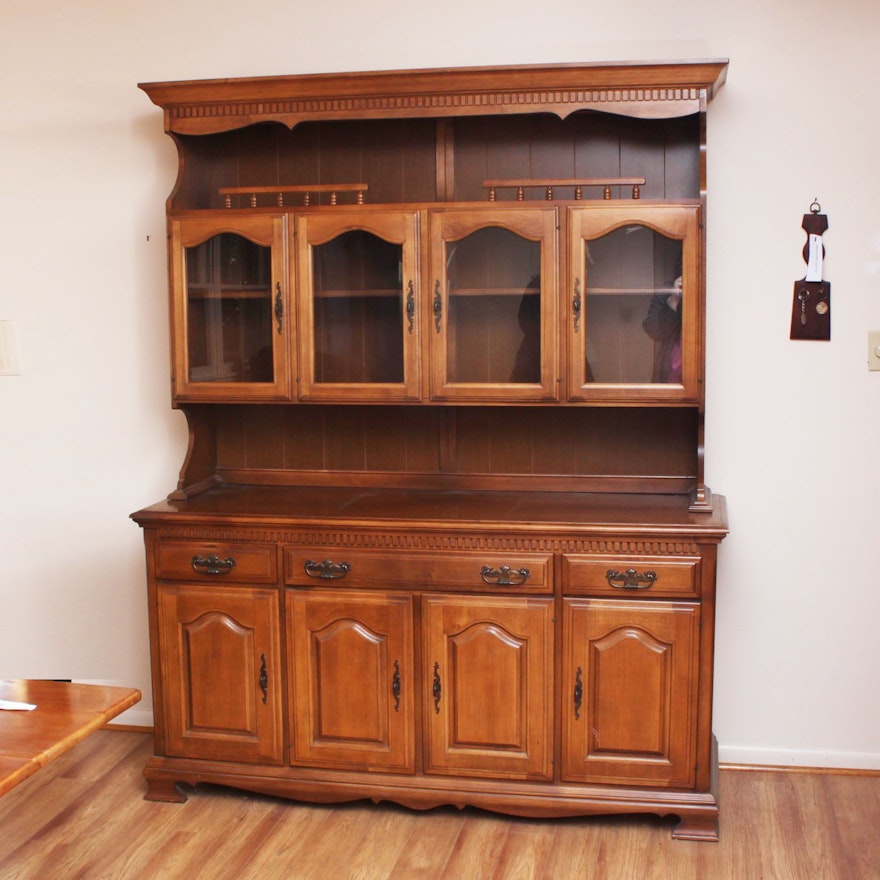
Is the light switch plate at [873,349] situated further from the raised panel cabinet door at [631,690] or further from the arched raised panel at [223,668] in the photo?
the arched raised panel at [223,668]

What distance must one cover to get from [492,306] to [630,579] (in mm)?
815

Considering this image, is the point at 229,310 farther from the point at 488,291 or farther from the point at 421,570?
the point at 421,570

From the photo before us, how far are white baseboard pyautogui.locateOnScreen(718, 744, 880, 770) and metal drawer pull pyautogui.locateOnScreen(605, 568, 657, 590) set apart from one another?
81 cm

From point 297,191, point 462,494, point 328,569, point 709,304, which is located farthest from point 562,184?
point 328,569

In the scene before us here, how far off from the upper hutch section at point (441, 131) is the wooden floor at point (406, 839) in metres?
1.69

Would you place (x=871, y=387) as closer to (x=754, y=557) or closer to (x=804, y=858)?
(x=754, y=557)

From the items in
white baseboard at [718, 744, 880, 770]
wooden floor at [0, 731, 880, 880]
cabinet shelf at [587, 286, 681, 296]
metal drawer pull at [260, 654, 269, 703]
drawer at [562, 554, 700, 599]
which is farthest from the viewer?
white baseboard at [718, 744, 880, 770]

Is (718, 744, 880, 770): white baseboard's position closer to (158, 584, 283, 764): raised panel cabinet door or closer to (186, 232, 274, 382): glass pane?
(158, 584, 283, 764): raised panel cabinet door

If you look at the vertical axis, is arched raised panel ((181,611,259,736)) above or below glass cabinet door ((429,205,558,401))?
below

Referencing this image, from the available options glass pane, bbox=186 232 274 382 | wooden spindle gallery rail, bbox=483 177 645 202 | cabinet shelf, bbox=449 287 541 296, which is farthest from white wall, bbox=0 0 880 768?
cabinet shelf, bbox=449 287 541 296

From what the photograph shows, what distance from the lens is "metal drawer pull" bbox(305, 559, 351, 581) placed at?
2859 mm

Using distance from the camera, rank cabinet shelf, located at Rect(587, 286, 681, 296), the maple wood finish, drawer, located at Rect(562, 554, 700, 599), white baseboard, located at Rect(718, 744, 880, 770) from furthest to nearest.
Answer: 1. white baseboard, located at Rect(718, 744, 880, 770)
2. cabinet shelf, located at Rect(587, 286, 681, 296)
3. drawer, located at Rect(562, 554, 700, 599)
4. the maple wood finish

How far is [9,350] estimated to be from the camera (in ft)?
11.4

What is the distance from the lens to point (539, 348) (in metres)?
2.86
